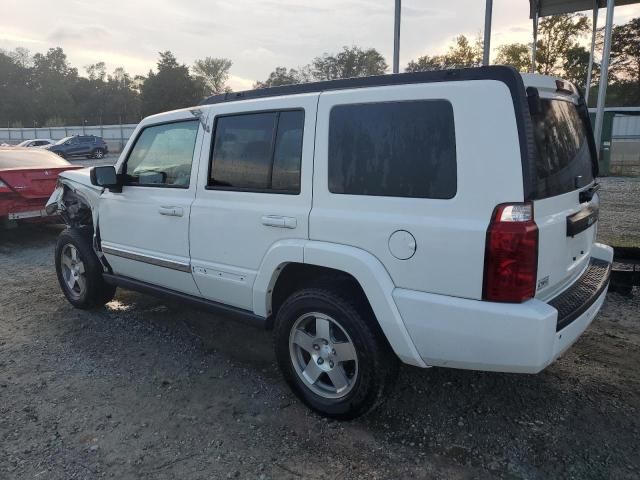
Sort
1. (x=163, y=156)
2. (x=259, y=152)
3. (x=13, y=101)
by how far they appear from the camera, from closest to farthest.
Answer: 1. (x=259, y=152)
2. (x=163, y=156)
3. (x=13, y=101)

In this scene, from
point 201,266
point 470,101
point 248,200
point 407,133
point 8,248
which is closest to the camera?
point 470,101

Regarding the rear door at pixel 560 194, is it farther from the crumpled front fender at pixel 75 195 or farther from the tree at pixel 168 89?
the tree at pixel 168 89

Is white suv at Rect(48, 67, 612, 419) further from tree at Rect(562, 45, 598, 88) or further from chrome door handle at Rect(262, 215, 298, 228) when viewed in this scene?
tree at Rect(562, 45, 598, 88)

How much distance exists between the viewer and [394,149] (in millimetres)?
2775

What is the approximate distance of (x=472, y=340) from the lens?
8.36 ft

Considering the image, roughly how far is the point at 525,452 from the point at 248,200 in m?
2.19

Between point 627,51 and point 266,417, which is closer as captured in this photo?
point 266,417

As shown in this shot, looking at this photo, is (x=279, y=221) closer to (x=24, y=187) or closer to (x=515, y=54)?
(x=24, y=187)

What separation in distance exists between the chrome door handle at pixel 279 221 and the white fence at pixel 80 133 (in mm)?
42163

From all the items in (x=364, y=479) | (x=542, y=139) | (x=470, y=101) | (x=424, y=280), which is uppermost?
(x=470, y=101)

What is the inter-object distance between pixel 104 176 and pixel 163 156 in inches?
21.3

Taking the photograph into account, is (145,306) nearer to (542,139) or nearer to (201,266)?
(201,266)

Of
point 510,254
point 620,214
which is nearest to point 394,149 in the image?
point 510,254

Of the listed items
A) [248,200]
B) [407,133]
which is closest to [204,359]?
[248,200]
